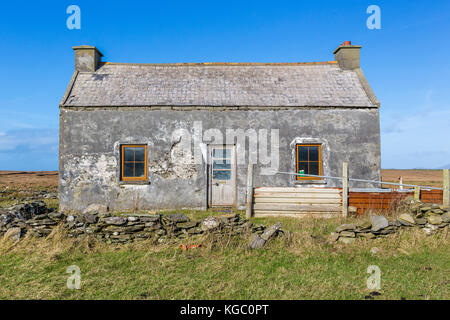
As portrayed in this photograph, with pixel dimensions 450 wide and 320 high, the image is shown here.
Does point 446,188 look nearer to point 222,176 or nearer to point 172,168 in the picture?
point 222,176

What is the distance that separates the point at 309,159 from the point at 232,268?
740cm

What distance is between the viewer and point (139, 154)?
38.5 ft

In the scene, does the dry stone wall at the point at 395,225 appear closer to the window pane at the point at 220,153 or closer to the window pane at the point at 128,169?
the window pane at the point at 220,153

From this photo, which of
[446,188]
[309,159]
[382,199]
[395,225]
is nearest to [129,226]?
[395,225]

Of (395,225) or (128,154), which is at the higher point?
(128,154)

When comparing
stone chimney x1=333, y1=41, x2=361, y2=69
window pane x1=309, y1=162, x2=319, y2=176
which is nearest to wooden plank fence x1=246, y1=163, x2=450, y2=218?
window pane x1=309, y1=162, x2=319, y2=176

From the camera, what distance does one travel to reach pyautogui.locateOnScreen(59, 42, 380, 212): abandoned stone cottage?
11.5 meters

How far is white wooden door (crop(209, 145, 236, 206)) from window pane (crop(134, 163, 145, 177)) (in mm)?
2652

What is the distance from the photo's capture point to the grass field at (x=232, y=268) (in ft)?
14.8

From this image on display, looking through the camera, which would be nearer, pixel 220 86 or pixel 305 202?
pixel 305 202

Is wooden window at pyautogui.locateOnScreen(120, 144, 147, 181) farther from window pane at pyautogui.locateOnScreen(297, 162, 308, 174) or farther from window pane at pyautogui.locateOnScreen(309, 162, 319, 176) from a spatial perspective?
window pane at pyautogui.locateOnScreen(309, 162, 319, 176)

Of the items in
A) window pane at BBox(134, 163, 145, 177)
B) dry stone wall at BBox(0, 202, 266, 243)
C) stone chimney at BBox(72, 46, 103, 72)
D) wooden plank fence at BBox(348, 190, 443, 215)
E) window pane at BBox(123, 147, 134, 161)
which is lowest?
dry stone wall at BBox(0, 202, 266, 243)
